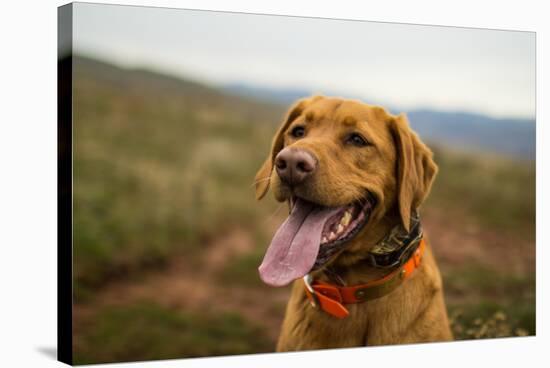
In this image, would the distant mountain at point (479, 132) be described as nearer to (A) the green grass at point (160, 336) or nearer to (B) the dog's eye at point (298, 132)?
(B) the dog's eye at point (298, 132)

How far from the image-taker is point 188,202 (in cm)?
601

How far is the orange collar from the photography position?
4.70 metres

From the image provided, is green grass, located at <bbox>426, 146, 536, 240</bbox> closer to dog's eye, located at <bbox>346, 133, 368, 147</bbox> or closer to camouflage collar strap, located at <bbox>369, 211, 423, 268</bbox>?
camouflage collar strap, located at <bbox>369, 211, 423, 268</bbox>

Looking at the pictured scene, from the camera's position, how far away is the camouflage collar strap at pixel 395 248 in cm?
471

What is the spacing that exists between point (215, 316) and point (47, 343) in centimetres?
130

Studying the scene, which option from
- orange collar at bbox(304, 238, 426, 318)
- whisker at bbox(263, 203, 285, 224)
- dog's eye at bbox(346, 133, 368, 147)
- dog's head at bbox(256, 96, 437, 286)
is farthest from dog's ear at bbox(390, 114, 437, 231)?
whisker at bbox(263, 203, 285, 224)

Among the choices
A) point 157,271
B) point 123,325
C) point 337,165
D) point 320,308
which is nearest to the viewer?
point 337,165

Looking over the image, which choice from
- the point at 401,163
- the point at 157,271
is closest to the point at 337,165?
the point at 401,163

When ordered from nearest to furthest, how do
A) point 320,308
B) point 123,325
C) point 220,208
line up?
point 320,308, point 123,325, point 220,208

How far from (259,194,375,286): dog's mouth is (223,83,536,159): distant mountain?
1805 mm

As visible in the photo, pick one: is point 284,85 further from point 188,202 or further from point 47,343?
point 47,343

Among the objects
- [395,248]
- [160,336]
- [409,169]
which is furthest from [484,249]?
[160,336]

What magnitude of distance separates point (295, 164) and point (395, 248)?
98 centimetres

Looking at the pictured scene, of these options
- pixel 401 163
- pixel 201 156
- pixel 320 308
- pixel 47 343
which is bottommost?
pixel 47 343
